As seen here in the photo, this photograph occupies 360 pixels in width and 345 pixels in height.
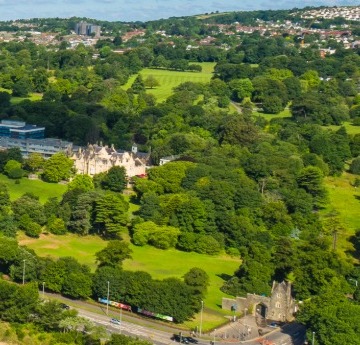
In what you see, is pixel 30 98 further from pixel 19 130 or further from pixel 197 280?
pixel 197 280

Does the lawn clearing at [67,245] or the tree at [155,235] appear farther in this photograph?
the tree at [155,235]

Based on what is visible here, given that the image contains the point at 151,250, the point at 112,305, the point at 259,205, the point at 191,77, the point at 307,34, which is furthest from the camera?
the point at 307,34

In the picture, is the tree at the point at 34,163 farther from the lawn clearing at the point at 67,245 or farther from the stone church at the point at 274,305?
the stone church at the point at 274,305

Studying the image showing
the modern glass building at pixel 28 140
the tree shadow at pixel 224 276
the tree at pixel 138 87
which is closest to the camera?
the tree shadow at pixel 224 276

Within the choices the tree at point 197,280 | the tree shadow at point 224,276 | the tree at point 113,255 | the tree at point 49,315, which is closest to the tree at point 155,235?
the tree shadow at point 224,276

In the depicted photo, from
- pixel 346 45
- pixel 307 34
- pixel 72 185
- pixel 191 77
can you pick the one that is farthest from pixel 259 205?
pixel 307 34

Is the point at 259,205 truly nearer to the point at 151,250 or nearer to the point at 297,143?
the point at 151,250

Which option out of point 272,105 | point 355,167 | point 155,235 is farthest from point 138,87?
point 155,235
